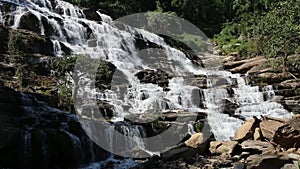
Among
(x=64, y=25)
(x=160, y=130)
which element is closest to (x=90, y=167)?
(x=160, y=130)

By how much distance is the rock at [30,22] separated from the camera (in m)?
24.7

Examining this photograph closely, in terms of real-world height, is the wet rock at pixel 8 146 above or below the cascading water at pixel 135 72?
below

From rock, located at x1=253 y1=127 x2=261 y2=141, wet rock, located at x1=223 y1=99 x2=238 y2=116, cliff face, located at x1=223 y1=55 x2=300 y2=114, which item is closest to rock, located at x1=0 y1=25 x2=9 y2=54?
wet rock, located at x1=223 y1=99 x2=238 y2=116

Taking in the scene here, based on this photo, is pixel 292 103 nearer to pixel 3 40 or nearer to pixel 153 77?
pixel 153 77

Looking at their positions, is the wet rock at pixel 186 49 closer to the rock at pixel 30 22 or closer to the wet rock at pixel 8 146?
the rock at pixel 30 22

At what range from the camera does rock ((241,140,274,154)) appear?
14.1m

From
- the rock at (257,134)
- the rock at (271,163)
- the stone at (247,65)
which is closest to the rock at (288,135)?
the rock at (257,134)

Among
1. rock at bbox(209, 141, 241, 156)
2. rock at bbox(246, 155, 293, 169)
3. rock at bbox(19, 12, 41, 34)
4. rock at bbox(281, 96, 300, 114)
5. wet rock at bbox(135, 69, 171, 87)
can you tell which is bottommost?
rock at bbox(246, 155, 293, 169)

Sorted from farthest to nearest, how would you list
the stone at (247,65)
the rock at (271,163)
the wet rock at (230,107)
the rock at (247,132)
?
the stone at (247,65)
the wet rock at (230,107)
the rock at (247,132)
the rock at (271,163)

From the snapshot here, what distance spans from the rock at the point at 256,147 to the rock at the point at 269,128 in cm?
41

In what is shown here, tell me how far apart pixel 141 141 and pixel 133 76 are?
315 inches

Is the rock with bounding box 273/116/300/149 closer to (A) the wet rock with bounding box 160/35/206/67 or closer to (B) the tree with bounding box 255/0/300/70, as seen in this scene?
(B) the tree with bounding box 255/0/300/70

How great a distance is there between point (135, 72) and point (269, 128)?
11.2 metres

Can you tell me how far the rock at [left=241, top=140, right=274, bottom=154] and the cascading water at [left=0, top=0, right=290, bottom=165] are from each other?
3087mm
